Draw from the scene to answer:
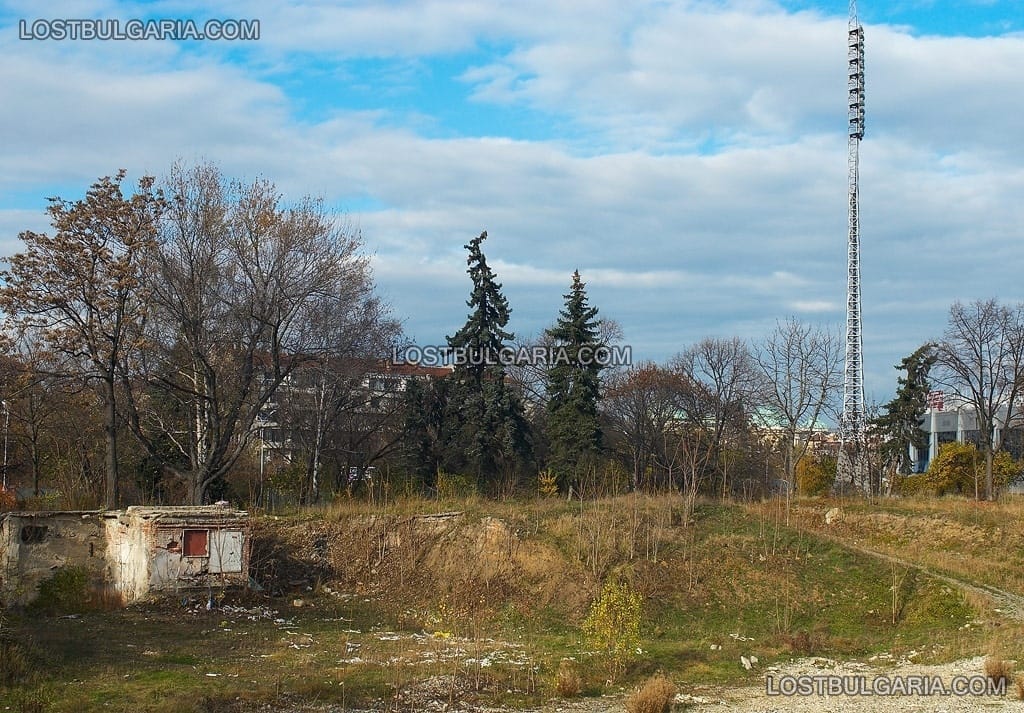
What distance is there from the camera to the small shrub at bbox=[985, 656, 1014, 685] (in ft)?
46.6

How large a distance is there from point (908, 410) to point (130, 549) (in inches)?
1567

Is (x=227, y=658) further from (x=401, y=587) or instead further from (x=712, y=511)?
(x=712, y=511)

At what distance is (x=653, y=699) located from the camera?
12.6 m

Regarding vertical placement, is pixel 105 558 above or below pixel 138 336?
below

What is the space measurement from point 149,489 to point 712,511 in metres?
20.9

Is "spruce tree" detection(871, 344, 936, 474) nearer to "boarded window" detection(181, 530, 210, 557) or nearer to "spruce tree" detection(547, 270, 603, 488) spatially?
"spruce tree" detection(547, 270, 603, 488)

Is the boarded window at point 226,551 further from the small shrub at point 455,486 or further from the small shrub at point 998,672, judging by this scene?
the small shrub at point 998,672

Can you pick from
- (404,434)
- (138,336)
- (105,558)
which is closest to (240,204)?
(138,336)

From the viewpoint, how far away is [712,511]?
2597cm

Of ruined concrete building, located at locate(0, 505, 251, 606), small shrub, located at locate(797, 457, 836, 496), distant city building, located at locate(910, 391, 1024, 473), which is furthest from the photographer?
distant city building, located at locate(910, 391, 1024, 473)

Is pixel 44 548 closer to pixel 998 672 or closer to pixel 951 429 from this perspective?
pixel 998 672

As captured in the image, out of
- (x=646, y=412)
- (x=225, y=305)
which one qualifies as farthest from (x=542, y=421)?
(x=225, y=305)

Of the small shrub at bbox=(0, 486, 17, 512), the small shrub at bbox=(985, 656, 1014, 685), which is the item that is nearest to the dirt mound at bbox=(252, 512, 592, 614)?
the small shrub at bbox=(985, 656, 1014, 685)

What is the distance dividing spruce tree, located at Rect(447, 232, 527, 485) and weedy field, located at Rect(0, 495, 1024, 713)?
1245 cm
